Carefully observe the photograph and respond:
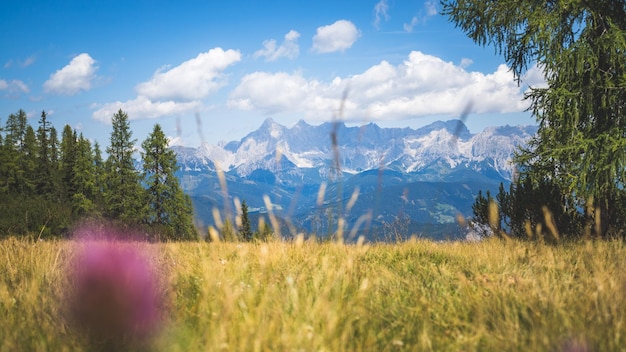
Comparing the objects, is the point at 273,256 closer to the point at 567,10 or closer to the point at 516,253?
the point at 516,253

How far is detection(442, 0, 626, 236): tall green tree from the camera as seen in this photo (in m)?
7.66

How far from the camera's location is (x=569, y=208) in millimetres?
10328

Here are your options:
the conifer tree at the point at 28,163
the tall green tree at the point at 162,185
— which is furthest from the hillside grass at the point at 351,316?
the conifer tree at the point at 28,163

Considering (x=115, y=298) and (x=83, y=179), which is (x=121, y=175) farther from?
(x=115, y=298)

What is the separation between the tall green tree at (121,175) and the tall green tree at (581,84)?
45.2 m

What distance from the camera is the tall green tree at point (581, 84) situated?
766 cm

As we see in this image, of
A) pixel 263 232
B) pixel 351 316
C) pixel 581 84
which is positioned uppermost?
pixel 581 84

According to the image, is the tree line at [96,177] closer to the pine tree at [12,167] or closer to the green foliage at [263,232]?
the pine tree at [12,167]

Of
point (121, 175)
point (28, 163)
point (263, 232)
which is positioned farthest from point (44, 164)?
point (263, 232)

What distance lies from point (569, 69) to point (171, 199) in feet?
135

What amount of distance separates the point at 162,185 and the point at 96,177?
20531 mm

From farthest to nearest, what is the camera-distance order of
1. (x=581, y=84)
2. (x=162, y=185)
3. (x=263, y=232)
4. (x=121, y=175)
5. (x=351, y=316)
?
(x=121, y=175)
(x=162, y=185)
(x=581, y=84)
(x=263, y=232)
(x=351, y=316)

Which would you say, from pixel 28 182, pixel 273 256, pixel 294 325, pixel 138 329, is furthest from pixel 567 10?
pixel 28 182

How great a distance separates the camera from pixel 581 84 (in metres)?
8.22
